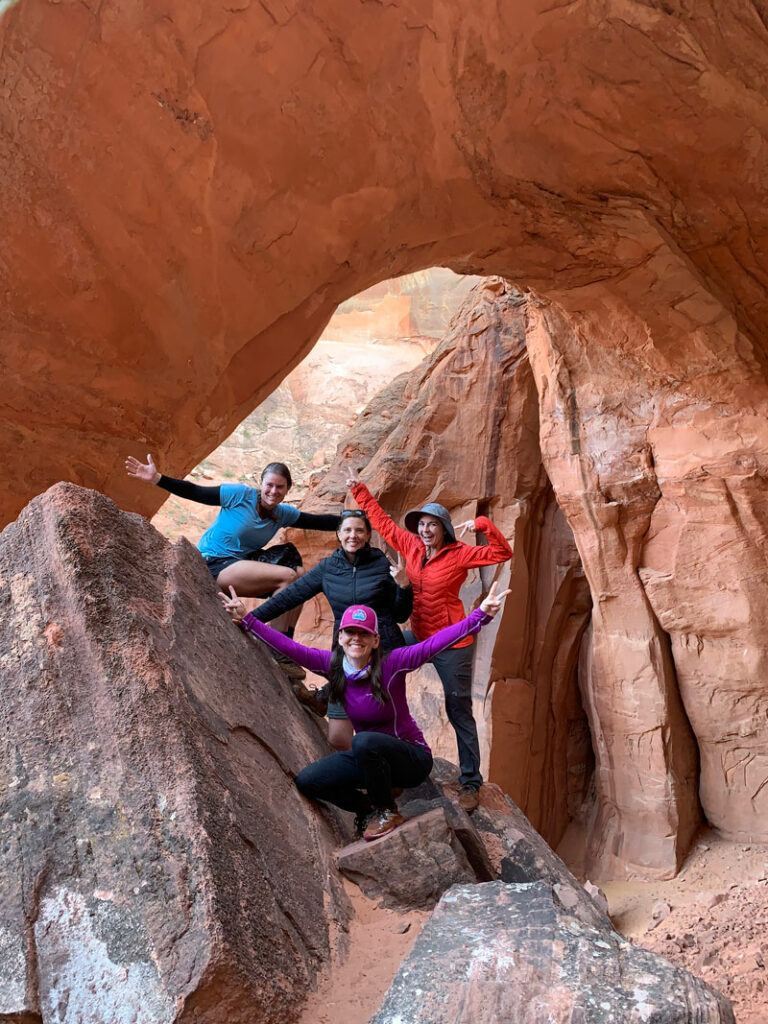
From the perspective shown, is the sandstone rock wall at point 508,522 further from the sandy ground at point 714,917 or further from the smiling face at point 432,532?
the smiling face at point 432,532

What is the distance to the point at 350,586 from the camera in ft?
13.1

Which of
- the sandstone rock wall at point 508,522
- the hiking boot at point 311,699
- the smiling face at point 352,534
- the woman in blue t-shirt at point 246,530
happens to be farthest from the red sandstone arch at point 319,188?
the sandstone rock wall at point 508,522

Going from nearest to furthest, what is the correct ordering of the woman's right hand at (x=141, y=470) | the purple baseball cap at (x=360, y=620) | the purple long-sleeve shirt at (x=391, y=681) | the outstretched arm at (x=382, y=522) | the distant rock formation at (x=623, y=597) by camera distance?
the purple baseball cap at (x=360, y=620) → the purple long-sleeve shirt at (x=391, y=681) → the woman's right hand at (x=141, y=470) → the outstretched arm at (x=382, y=522) → the distant rock formation at (x=623, y=597)

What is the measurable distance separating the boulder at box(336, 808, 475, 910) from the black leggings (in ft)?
0.54

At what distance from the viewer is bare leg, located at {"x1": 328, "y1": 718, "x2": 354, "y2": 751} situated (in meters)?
3.57

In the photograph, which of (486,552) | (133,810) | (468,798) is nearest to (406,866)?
(468,798)

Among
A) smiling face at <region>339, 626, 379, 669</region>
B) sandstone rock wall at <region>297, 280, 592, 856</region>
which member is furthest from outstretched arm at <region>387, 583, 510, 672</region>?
sandstone rock wall at <region>297, 280, 592, 856</region>

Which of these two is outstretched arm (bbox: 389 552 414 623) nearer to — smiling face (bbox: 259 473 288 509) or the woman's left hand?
smiling face (bbox: 259 473 288 509)

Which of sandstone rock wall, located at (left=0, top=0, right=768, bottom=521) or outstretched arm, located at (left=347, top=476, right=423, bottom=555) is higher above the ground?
sandstone rock wall, located at (left=0, top=0, right=768, bottom=521)

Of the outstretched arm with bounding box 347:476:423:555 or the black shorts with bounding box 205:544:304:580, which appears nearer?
the black shorts with bounding box 205:544:304:580

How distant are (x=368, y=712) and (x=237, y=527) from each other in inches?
A: 52.9

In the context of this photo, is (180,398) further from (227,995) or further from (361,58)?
(227,995)

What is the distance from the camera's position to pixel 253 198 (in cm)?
406

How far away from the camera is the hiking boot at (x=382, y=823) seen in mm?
3057
